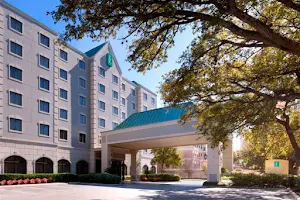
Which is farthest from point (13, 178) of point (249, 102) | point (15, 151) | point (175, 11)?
point (175, 11)

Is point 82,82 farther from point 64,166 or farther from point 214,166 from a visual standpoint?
point 214,166

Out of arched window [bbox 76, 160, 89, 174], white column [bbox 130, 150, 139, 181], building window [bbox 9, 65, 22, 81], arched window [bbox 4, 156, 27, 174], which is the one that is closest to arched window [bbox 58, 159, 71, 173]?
arched window [bbox 76, 160, 89, 174]

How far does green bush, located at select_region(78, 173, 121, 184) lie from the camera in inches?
1187

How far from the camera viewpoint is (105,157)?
117 feet

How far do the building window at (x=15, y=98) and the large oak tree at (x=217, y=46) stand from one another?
59.8 feet

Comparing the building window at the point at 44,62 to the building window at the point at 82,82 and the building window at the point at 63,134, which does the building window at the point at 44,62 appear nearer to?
the building window at the point at 82,82

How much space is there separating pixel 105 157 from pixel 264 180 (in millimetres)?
17278

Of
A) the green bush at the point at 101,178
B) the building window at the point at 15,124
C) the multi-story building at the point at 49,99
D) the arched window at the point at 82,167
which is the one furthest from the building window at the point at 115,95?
the building window at the point at 15,124

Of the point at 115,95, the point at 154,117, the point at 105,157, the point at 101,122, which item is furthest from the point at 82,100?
the point at 154,117

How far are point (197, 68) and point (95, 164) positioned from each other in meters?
29.7

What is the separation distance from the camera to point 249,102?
13922mm

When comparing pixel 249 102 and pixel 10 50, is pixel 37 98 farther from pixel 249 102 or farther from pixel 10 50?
pixel 249 102

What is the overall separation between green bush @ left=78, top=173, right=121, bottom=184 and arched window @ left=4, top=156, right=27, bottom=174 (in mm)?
5671

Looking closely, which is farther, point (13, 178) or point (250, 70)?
point (13, 178)
